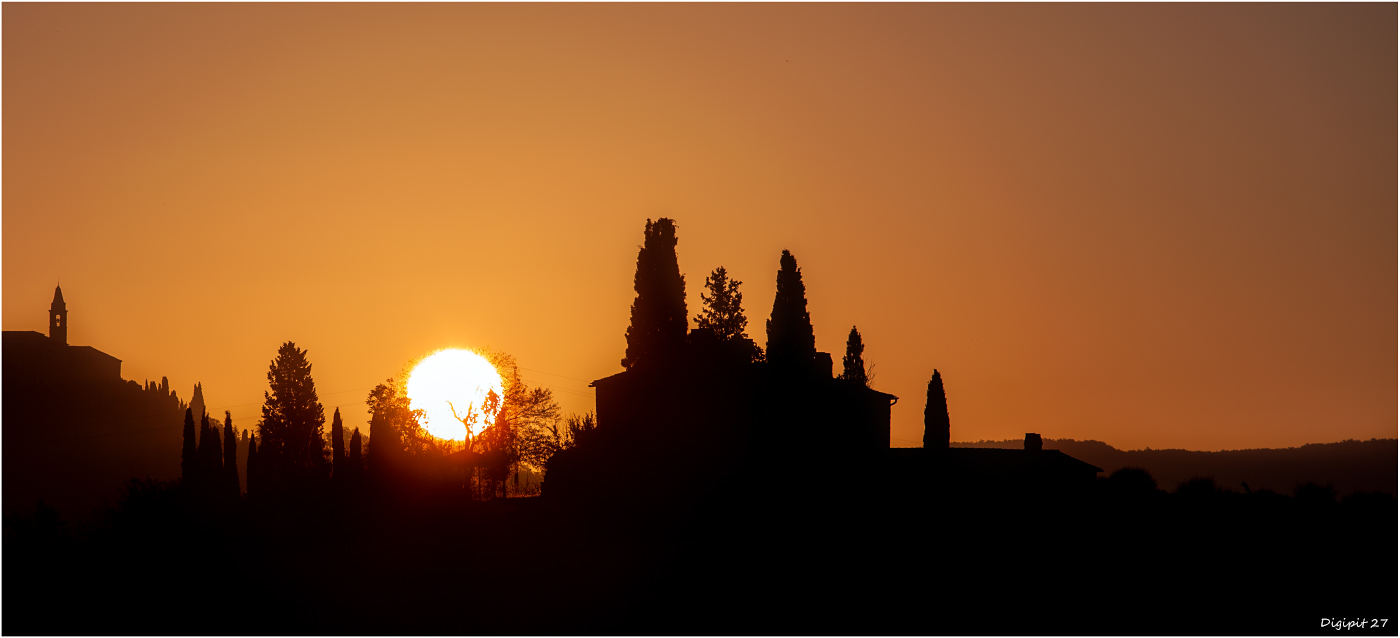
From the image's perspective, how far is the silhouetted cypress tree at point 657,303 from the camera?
6062 centimetres

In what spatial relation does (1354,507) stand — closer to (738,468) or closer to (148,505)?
(738,468)

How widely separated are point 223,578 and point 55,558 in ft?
59.1

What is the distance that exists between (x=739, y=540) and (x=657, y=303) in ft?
82.3

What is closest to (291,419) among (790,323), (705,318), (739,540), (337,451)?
(337,451)

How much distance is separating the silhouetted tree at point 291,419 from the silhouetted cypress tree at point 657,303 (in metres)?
35.8

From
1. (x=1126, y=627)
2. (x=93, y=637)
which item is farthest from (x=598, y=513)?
(x=1126, y=627)

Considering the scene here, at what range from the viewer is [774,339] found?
53281 mm

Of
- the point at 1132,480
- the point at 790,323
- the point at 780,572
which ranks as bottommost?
the point at 780,572

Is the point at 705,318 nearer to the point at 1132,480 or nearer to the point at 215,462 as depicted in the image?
the point at 1132,480

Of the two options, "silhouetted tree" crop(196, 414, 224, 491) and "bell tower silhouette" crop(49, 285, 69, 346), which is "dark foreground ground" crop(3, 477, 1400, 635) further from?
"bell tower silhouette" crop(49, 285, 69, 346)

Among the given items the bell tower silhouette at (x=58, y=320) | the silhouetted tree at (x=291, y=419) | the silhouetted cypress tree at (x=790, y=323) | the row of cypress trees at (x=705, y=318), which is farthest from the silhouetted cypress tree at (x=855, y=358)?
the bell tower silhouette at (x=58, y=320)

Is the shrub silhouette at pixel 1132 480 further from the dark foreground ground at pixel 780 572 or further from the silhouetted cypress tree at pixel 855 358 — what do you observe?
the silhouetted cypress tree at pixel 855 358

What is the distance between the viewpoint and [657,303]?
6150 cm

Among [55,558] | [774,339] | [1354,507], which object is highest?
[774,339]
